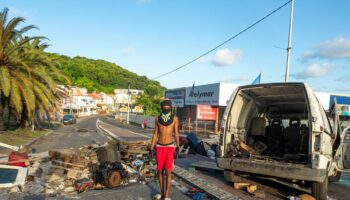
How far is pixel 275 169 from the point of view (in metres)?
6.55

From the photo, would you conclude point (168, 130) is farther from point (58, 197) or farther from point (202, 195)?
point (58, 197)

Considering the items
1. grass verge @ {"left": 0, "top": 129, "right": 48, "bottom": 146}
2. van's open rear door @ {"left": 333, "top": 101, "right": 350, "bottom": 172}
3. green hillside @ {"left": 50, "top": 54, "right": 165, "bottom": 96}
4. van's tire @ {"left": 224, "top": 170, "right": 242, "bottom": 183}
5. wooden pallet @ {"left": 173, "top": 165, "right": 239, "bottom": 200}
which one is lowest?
grass verge @ {"left": 0, "top": 129, "right": 48, "bottom": 146}

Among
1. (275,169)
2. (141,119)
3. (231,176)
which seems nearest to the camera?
(275,169)

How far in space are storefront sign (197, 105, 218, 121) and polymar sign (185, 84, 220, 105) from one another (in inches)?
37.3

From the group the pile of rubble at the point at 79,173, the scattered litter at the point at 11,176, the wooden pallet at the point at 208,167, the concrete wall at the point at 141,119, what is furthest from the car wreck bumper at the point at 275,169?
the concrete wall at the point at 141,119

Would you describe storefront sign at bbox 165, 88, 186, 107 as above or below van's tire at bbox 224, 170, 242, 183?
above

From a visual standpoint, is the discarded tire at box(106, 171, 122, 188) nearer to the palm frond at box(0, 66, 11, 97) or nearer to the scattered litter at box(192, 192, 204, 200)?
the scattered litter at box(192, 192, 204, 200)

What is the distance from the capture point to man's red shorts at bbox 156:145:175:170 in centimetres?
618

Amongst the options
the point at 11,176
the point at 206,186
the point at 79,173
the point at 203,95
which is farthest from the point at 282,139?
the point at 203,95

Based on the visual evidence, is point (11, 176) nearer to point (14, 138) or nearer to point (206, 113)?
point (14, 138)

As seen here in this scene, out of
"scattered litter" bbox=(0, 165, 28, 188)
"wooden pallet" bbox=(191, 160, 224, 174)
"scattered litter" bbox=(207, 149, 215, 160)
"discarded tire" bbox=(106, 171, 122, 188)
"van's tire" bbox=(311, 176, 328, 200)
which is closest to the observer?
"van's tire" bbox=(311, 176, 328, 200)

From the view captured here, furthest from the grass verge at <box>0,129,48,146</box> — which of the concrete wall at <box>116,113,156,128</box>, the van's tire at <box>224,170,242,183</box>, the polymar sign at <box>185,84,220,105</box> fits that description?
the concrete wall at <box>116,113,156,128</box>

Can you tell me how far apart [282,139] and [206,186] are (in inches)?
110

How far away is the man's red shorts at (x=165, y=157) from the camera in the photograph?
618 cm
